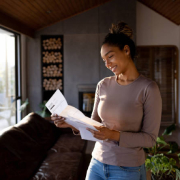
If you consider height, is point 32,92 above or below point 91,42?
below

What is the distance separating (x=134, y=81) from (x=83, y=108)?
4.38m

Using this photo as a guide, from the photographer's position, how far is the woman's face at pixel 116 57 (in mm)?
1160

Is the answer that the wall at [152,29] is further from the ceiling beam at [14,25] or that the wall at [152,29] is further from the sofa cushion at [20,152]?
the sofa cushion at [20,152]

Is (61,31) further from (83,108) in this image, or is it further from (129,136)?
(129,136)

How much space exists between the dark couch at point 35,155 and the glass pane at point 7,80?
53.8 inches

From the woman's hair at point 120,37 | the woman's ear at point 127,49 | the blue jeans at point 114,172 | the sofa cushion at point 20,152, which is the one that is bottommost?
the sofa cushion at point 20,152

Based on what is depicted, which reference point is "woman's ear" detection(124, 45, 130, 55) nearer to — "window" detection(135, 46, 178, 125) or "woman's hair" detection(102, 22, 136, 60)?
"woman's hair" detection(102, 22, 136, 60)

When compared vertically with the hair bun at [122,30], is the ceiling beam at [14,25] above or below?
above

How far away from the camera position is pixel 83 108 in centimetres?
547

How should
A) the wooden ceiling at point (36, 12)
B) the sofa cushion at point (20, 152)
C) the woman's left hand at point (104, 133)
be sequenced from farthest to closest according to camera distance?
the wooden ceiling at point (36, 12) → the sofa cushion at point (20, 152) → the woman's left hand at point (104, 133)

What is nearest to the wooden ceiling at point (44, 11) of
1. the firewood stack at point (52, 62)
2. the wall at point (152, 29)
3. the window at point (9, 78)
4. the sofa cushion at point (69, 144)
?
the wall at point (152, 29)

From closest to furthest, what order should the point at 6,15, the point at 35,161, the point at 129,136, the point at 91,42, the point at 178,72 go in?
the point at 129,136, the point at 35,161, the point at 6,15, the point at 91,42, the point at 178,72

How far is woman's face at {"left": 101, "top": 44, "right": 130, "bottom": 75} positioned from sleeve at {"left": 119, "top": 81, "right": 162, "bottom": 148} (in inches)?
7.6

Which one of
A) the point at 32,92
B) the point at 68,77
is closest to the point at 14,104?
the point at 32,92
